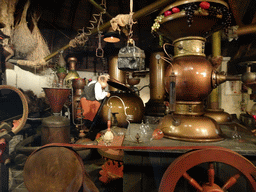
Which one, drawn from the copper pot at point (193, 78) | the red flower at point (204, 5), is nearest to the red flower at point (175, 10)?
the red flower at point (204, 5)

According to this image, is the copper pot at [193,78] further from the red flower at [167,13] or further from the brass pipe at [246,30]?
the brass pipe at [246,30]

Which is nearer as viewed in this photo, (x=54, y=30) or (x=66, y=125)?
(x=66, y=125)

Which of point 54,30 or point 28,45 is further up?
point 54,30

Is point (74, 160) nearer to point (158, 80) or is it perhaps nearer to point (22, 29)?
point (22, 29)

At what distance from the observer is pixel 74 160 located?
1.30m

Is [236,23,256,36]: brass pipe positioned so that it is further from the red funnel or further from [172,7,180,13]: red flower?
the red funnel

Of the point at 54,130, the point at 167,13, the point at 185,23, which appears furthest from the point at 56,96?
the point at 185,23

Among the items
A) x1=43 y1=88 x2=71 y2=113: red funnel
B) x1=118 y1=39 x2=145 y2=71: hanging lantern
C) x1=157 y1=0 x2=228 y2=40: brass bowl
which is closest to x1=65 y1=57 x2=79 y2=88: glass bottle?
x1=43 y1=88 x2=71 y2=113: red funnel

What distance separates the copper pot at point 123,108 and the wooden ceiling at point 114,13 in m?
1.84

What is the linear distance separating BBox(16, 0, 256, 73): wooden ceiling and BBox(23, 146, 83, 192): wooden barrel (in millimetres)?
3458

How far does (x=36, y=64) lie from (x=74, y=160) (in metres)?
3.22

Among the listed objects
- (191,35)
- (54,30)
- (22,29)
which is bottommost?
(191,35)

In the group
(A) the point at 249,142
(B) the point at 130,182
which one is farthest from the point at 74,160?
(A) the point at 249,142

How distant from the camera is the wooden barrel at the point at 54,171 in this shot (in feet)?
Answer: 4.17
